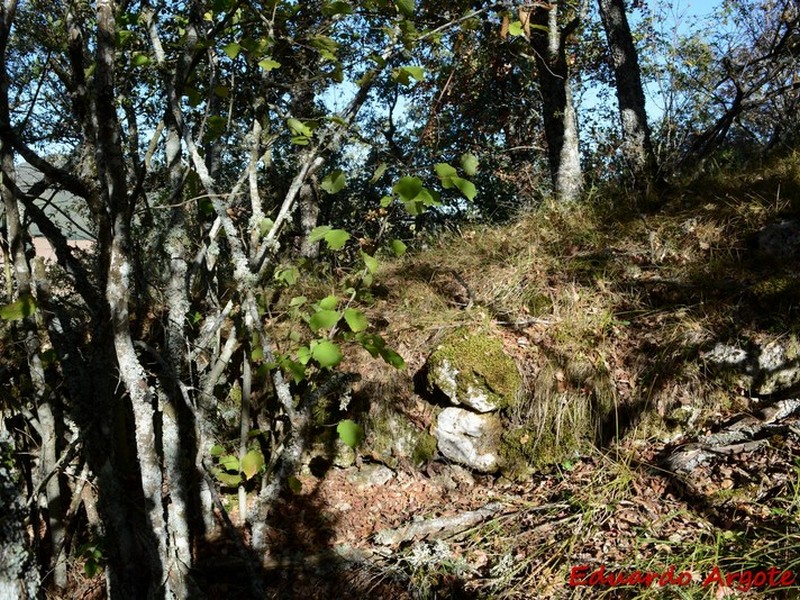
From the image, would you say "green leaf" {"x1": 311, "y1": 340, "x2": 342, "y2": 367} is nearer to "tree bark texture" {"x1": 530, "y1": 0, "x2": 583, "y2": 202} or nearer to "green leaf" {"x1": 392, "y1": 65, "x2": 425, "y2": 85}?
"green leaf" {"x1": 392, "y1": 65, "x2": 425, "y2": 85}

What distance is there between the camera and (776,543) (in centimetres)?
230

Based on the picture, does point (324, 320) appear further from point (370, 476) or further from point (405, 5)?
point (370, 476)

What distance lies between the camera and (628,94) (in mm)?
5570

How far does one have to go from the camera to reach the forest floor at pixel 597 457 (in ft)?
8.36

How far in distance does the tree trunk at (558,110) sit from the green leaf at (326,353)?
3.75 metres

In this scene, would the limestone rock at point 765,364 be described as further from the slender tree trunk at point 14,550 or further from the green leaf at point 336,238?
the slender tree trunk at point 14,550

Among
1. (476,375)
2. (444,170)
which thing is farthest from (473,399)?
(444,170)

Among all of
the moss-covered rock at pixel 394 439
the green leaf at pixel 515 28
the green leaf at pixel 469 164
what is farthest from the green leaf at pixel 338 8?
the moss-covered rock at pixel 394 439

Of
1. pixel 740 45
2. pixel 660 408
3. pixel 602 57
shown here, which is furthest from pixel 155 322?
pixel 602 57

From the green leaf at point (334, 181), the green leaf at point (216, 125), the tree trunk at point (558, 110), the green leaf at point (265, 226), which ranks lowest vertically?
the green leaf at point (334, 181)

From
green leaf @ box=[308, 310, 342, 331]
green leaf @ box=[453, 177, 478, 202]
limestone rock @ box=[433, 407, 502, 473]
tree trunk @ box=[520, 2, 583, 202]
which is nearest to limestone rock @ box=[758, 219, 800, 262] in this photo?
tree trunk @ box=[520, 2, 583, 202]

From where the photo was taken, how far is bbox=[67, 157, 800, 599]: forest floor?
2.55 m

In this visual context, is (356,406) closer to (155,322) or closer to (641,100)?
(155,322)

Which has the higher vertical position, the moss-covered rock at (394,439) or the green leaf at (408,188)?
the green leaf at (408,188)
